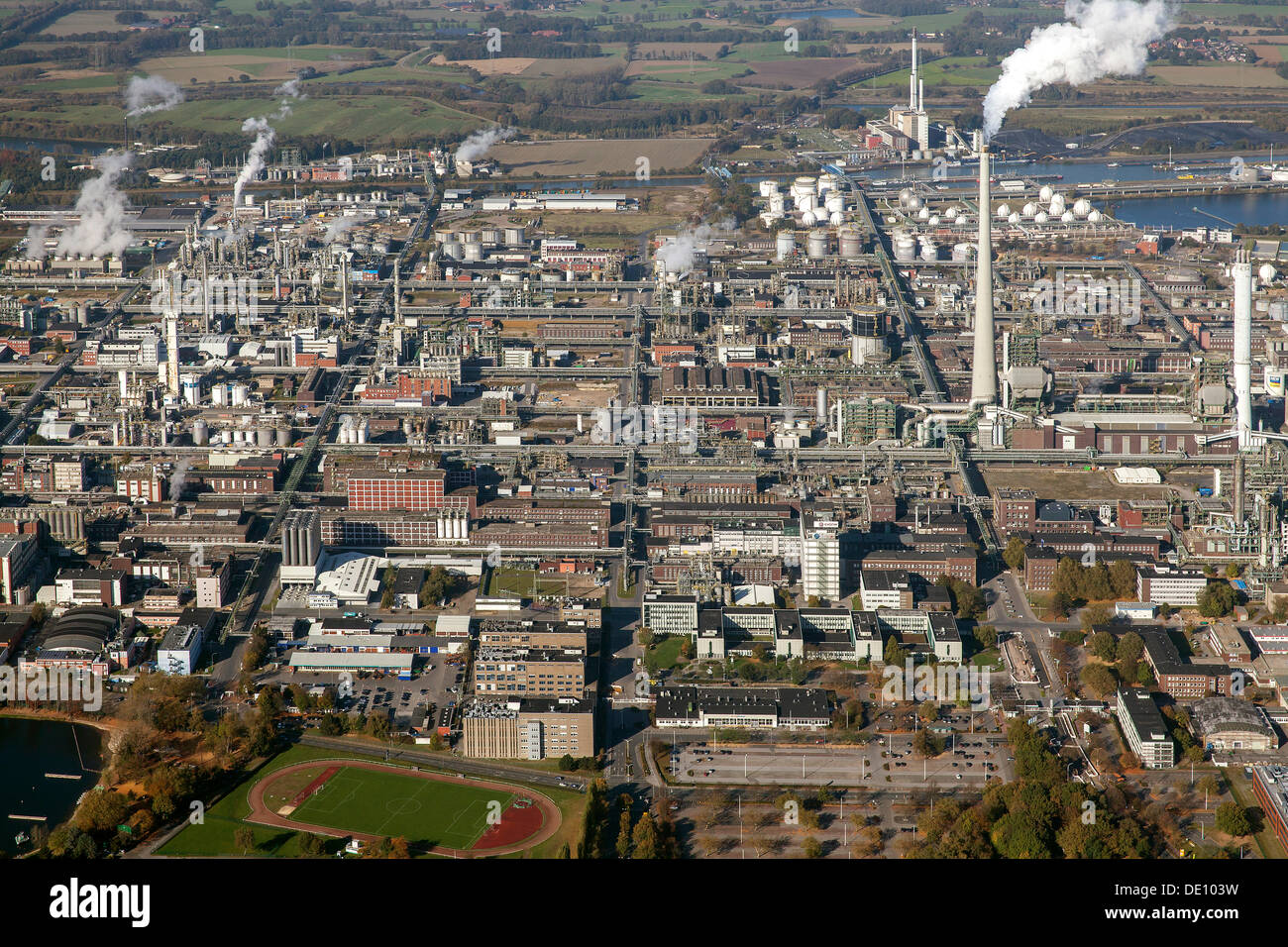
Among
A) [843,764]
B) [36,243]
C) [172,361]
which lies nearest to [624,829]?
[843,764]

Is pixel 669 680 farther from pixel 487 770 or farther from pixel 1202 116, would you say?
pixel 1202 116

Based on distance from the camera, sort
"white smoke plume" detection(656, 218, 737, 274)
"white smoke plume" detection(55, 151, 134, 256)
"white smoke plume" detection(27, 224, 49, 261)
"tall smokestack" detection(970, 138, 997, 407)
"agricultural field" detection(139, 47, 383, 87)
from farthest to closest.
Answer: "agricultural field" detection(139, 47, 383, 87), "white smoke plume" detection(55, 151, 134, 256), "white smoke plume" detection(27, 224, 49, 261), "white smoke plume" detection(656, 218, 737, 274), "tall smokestack" detection(970, 138, 997, 407)

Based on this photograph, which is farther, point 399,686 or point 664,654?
point 664,654

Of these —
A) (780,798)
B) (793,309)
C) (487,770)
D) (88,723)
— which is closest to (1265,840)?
(780,798)

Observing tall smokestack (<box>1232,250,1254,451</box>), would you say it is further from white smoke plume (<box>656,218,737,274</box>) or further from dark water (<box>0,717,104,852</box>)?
dark water (<box>0,717,104,852</box>)

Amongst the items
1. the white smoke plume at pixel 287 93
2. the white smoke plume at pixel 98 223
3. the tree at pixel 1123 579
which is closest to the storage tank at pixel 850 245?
the white smoke plume at pixel 98 223

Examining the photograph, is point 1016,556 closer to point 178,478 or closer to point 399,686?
point 399,686

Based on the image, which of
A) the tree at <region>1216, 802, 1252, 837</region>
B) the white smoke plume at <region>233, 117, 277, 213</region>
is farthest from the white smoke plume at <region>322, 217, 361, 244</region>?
the tree at <region>1216, 802, 1252, 837</region>
